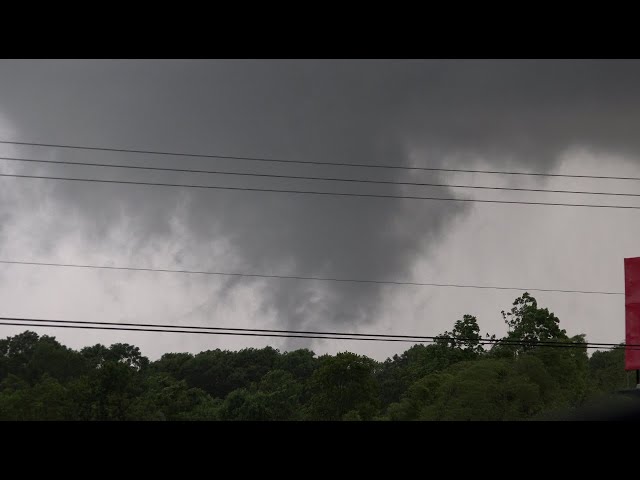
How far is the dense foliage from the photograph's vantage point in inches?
2746

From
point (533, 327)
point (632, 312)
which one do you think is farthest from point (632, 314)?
point (533, 327)

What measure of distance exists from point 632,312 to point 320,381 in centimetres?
5319

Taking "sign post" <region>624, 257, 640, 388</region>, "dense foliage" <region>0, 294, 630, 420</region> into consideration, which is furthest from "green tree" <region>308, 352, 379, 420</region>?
"sign post" <region>624, 257, 640, 388</region>

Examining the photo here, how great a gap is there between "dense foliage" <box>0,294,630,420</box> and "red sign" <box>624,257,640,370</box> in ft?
24.3

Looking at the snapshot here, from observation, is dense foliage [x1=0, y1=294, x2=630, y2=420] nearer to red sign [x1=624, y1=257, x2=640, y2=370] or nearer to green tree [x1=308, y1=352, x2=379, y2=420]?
green tree [x1=308, y1=352, x2=379, y2=420]

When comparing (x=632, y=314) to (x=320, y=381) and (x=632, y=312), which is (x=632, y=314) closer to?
(x=632, y=312)

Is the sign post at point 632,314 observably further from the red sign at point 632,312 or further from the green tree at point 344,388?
the green tree at point 344,388

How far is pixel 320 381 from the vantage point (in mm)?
92688

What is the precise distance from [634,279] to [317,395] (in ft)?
176

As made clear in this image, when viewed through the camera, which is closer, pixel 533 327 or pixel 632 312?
pixel 632 312
